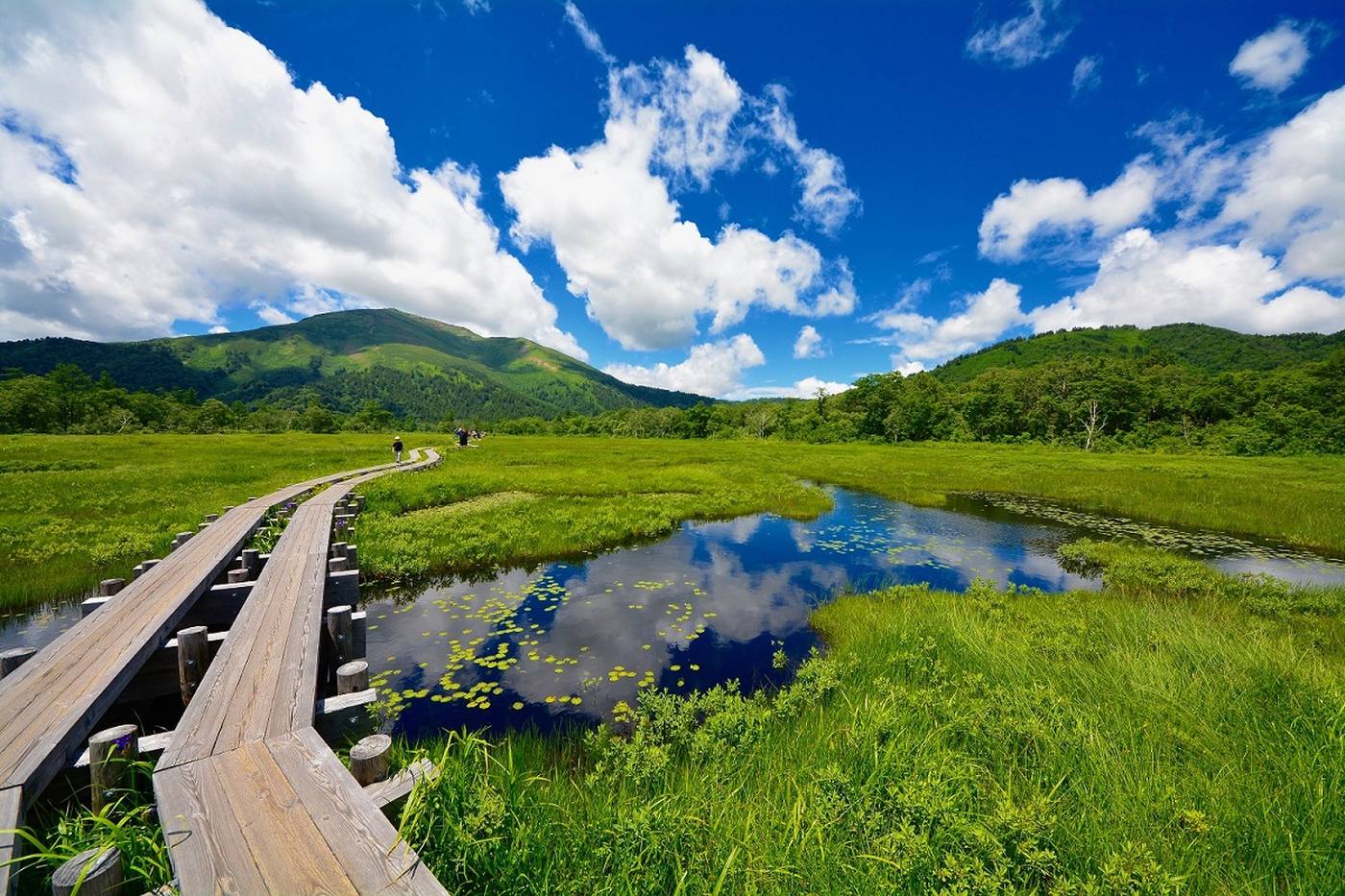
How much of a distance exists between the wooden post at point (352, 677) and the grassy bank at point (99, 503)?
12.0m

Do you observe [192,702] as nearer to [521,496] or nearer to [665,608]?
[665,608]

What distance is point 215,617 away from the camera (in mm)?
9078

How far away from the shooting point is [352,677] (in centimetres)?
566

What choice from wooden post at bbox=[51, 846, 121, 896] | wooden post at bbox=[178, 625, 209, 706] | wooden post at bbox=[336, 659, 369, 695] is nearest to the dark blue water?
wooden post at bbox=[336, 659, 369, 695]

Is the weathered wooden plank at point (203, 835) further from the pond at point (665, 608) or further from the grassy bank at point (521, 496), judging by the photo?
the grassy bank at point (521, 496)

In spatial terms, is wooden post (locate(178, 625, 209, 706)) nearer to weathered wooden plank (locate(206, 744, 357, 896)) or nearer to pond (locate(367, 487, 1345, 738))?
pond (locate(367, 487, 1345, 738))

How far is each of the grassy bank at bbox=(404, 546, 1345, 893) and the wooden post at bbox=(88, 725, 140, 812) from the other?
2.72 m

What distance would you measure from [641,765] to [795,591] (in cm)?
900

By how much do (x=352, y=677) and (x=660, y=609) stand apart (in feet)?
24.4

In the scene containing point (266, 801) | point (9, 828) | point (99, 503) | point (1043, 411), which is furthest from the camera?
point (1043, 411)

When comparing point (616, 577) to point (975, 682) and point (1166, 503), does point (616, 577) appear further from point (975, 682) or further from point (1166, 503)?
point (1166, 503)

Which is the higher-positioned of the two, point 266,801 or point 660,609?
point 266,801

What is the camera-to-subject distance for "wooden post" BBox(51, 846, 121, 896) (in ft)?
8.35

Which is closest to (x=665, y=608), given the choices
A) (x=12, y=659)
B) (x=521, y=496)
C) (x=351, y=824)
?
(x=351, y=824)
